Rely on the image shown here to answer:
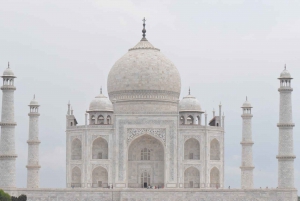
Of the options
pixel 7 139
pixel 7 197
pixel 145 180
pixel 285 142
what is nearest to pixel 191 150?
pixel 145 180

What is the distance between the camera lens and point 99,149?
44625 millimetres

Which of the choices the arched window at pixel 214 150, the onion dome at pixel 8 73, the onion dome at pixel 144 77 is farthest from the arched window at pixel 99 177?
the onion dome at pixel 8 73

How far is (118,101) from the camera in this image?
46375 mm

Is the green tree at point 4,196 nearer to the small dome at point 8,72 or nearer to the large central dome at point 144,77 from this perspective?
the small dome at point 8,72

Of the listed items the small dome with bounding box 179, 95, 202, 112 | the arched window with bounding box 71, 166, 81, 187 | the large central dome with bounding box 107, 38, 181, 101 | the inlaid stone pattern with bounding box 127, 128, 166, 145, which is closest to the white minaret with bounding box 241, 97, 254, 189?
the small dome with bounding box 179, 95, 202, 112

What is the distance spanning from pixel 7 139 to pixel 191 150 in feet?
33.8

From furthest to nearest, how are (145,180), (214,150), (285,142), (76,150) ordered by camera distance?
(214,150), (76,150), (145,180), (285,142)

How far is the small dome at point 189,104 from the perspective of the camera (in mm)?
45594

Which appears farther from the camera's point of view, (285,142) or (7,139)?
(285,142)

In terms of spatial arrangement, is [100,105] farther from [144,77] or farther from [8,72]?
[8,72]

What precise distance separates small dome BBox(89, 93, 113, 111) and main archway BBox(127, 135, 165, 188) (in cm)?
262

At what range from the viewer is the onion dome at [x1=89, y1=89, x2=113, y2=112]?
4544 cm

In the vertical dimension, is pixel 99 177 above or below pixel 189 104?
below

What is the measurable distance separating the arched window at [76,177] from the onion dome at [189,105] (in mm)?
6554
